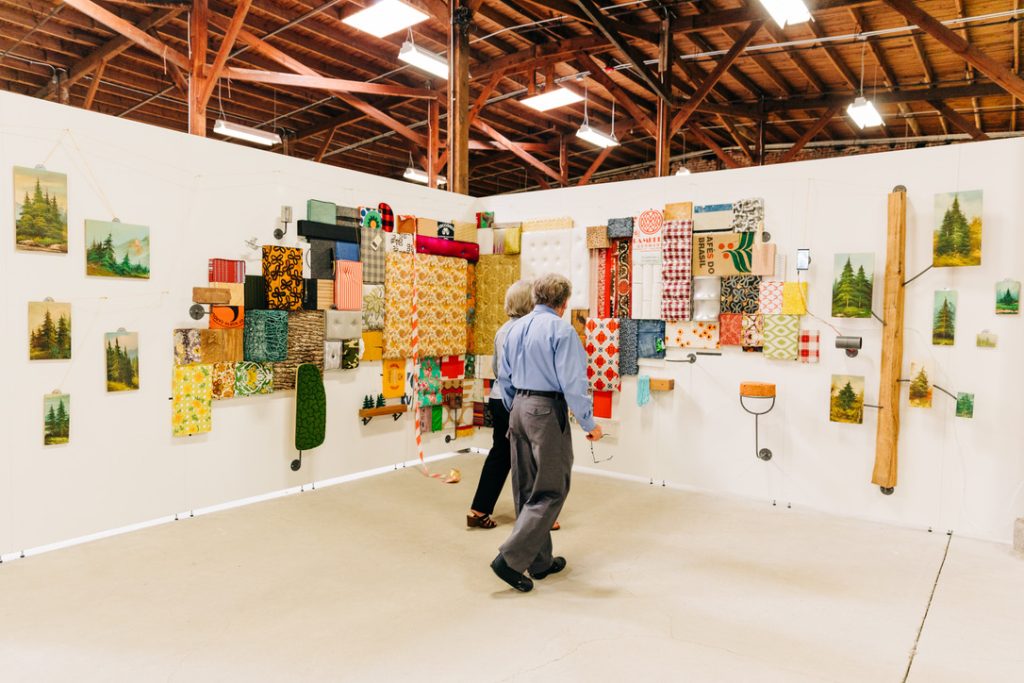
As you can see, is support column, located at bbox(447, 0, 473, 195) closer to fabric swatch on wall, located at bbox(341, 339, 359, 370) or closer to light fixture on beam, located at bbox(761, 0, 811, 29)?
fabric swatch on wall, located at bbox(341, 339, 359, 370)

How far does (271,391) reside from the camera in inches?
189

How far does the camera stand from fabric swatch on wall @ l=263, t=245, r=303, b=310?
472cm

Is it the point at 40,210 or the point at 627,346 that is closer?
the point at 40,210

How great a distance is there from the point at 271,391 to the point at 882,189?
4.57m

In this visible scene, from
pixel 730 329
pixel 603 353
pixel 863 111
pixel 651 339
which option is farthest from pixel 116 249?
pixel 863 111

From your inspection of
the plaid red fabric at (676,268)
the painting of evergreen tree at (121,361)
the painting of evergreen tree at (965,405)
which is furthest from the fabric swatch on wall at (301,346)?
the painting of evergreen tree at (965,405)

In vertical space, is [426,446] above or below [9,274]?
below

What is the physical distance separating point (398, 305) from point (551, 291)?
8.29 ft

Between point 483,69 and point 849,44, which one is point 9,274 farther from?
point 849,44

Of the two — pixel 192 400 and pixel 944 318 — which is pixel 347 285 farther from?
pixel 944 318

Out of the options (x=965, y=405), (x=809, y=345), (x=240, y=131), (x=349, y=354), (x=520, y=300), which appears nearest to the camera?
(x=520, y=300)

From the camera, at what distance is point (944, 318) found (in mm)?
4297

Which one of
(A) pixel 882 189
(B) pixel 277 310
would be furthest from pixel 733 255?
(B) pixel 277 310

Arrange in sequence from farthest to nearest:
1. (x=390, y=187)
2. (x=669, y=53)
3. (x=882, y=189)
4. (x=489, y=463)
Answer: (x=669, y=53) < (x=390, y=187) < (x=882, y=189) < (x=489, y=463)
